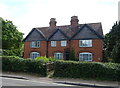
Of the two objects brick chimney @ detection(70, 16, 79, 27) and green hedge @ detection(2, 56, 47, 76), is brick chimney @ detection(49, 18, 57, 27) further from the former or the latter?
green hedge @ detection(2, 56, 47, 76)

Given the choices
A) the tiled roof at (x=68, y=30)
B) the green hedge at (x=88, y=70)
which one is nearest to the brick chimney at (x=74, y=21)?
the tiled roof at (x=68, y=30)

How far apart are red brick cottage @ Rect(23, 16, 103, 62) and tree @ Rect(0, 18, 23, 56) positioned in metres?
2.96

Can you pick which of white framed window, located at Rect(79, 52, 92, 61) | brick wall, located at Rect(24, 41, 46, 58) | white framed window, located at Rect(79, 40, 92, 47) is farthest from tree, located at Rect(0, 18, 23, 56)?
white framed window, located at Rect(79, 40, 92, 47)

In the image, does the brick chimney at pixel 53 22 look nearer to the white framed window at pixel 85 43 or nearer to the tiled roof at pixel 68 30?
the tiled roof at pixel 68 30

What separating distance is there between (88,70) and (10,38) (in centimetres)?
2501

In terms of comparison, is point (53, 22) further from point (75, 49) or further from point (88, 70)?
point (88, 70)

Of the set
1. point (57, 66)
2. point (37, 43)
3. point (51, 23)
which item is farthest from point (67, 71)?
point (51, 23)

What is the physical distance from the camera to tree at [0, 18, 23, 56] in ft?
109

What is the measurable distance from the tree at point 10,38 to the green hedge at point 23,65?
1538 centimetres

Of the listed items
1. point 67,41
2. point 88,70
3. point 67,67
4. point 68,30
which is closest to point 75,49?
point 67,41

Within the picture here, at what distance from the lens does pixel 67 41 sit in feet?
99.7

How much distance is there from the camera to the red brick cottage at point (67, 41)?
28094 mm

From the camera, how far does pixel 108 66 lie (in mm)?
12906

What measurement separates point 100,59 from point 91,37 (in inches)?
180
